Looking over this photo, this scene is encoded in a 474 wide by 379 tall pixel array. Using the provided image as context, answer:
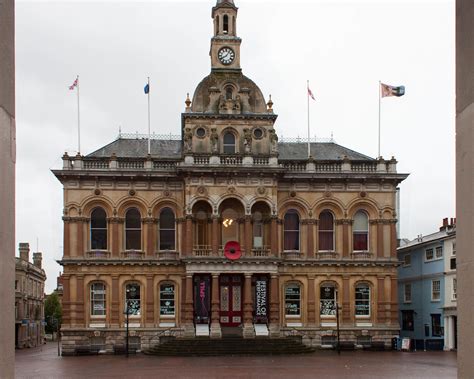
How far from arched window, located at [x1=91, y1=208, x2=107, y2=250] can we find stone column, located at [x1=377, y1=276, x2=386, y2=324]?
64.0 feet

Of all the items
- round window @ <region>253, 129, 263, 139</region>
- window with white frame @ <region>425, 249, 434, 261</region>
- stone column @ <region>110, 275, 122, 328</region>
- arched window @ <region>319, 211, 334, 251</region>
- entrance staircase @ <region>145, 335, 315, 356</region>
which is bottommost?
entrance staircase @ <region>145, 335, 315, 356</region>

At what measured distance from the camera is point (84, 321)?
2018 inches

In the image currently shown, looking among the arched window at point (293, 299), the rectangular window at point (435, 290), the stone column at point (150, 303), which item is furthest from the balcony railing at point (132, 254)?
the rectangular window at point (435, 290)

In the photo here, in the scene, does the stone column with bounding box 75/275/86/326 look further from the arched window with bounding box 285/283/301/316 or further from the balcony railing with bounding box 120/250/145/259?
the arched window with bounding box 285/283/301/316

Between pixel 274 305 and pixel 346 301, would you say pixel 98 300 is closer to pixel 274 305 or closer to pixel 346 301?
pixel 274 305

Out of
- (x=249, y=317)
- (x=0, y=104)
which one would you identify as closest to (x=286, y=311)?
(x=249, y=317)

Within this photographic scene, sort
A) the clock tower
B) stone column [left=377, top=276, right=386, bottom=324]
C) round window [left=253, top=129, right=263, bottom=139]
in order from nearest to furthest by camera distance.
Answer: stone column [left=377, top=276, right=386, bottom=324]
round window [left=253, top=129, right=263, bottom=139]
the clock tower

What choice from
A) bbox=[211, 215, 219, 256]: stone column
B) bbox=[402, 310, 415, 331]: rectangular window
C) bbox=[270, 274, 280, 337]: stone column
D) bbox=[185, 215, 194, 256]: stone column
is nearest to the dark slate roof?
bbox=[185, 215, 194, 256]: stone column

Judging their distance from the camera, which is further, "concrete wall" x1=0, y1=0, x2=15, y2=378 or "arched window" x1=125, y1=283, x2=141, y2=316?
"arched window" x1=125, y1=283, x2=141, y2=316

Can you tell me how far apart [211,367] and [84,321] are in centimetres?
1637

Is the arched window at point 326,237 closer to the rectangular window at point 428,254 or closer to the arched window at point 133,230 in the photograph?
the rectangular window at point 428,254

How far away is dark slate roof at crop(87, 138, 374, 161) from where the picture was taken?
5603 centimetres

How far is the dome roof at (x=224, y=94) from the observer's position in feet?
174

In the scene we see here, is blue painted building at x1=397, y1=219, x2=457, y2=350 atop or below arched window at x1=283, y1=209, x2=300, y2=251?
below
